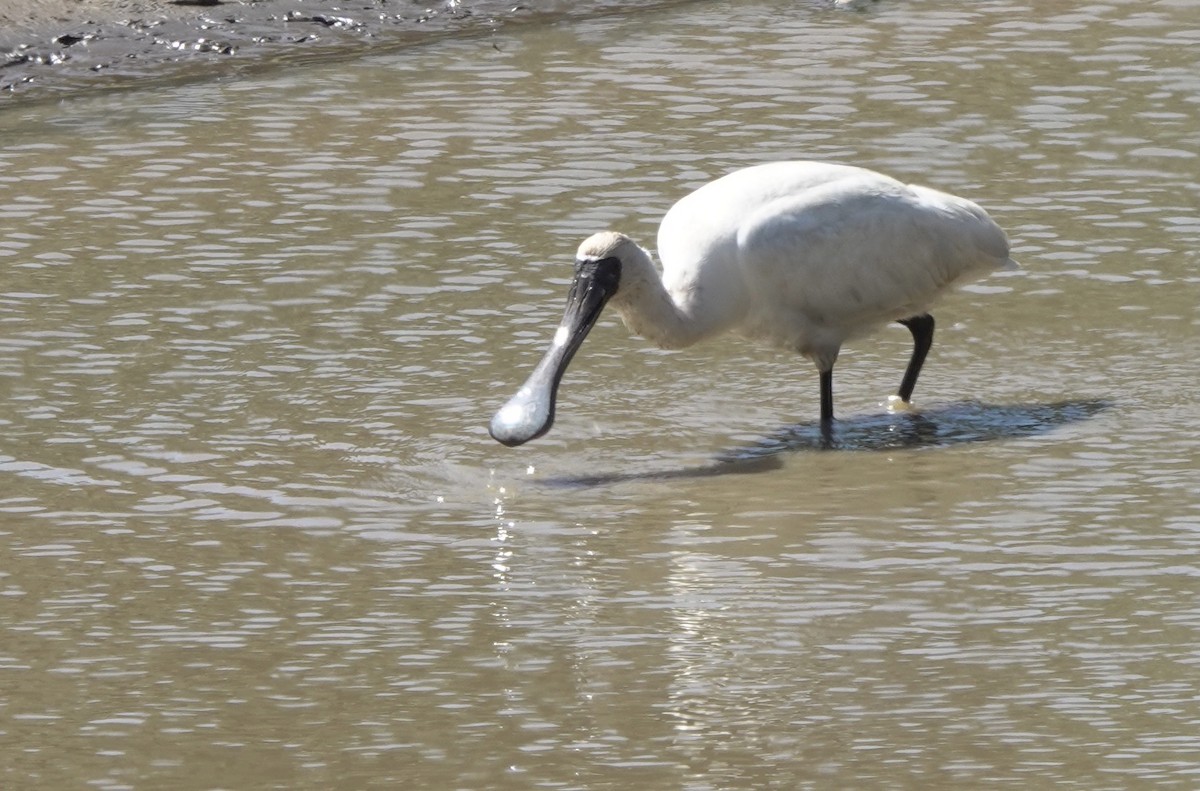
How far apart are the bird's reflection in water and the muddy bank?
6011mm

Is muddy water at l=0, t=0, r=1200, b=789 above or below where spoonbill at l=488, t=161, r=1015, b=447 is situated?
below

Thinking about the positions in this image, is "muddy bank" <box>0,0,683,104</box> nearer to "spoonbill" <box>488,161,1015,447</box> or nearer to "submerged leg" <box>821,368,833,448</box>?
"spoonbill" <box>488,161,1015,447</box>

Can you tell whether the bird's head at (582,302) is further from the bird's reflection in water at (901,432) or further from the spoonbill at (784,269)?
the bird's reflection in water at (901,432)

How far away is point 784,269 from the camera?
795 cm

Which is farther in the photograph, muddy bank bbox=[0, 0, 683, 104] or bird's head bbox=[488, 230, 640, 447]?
muddy bank bbox=[0, 0, 683, 104]

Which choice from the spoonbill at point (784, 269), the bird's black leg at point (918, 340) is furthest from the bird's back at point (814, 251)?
the bird's black leg at point (918, 340)

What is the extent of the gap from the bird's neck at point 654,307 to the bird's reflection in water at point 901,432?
1.31ft

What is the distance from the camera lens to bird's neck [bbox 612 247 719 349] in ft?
25.7

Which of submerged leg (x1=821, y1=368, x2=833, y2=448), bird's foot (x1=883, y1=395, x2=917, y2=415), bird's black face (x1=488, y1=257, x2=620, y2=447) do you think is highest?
bird's black face (x1=488, y1=257, x2=620, y2=447)

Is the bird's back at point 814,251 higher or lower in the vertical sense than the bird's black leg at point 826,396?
higher

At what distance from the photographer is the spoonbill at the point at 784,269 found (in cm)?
780

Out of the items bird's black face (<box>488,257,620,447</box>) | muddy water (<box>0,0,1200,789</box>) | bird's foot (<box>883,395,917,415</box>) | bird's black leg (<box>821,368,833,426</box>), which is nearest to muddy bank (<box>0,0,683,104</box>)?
muddy water (<box>0,0,1200,789</box>)

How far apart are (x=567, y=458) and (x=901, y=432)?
112 cm

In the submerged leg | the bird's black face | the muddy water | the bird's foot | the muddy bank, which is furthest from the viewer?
the muddy bank
